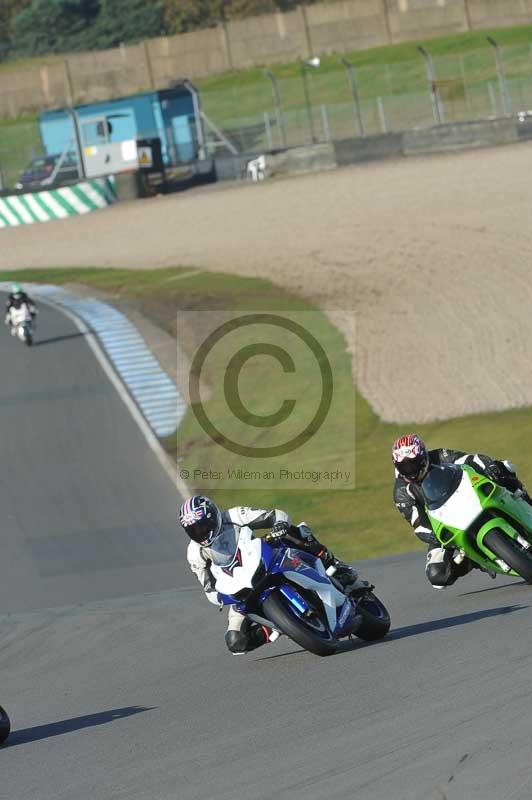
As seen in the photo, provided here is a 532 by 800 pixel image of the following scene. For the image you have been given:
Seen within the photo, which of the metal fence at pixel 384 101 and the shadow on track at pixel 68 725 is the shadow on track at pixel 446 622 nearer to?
the shadow on track at pixel 68 725

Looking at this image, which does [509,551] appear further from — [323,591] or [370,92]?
[370,92]

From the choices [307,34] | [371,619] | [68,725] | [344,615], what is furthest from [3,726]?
[307,34]

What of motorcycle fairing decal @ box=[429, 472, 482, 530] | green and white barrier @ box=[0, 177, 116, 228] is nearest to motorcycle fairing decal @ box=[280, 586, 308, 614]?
motorcycle fairing decal @ box=[429, 472, 482, 530]

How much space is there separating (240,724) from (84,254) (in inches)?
1316

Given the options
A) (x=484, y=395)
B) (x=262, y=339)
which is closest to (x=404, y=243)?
(x=262, y=339)

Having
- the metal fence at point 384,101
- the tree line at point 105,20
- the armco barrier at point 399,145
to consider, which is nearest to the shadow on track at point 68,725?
the armco barrier at point 399,145

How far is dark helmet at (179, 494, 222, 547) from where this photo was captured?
28.8 feet

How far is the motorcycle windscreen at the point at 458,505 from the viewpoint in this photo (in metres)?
9.95

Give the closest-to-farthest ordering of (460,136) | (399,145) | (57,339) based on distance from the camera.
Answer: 1. (57,339)
2. (460,136)
3. (399,145)

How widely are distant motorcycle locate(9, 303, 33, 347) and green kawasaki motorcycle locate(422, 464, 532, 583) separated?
19194mm

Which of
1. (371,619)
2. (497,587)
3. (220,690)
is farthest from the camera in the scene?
(497,587)

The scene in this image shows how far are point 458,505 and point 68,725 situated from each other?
3251 mm

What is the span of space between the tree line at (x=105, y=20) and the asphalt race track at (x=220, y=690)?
64441 mm

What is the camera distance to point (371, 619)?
30.7 ft
